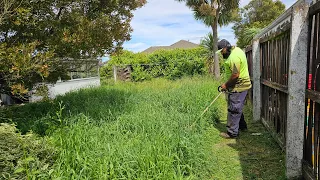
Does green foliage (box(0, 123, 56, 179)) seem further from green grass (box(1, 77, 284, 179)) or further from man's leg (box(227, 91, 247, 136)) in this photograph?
man's leg (box(227, 91, 247, 136))

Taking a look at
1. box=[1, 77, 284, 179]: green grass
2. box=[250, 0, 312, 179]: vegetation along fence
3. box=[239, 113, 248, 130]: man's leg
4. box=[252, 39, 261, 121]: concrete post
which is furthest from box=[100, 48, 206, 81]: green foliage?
box=[250, 0, 312, 179]: vegetation along fence

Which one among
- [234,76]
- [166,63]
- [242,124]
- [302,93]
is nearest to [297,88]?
[302,93]

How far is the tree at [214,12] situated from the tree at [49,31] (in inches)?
370

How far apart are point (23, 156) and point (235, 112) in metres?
3.34

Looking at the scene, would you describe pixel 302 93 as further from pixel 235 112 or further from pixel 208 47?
pixel 208 47

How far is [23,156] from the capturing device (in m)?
2.78

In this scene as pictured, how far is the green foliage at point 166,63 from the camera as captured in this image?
16.2 metres

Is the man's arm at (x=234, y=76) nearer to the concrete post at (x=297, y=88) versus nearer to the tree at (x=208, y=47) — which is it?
the concrete post at (x=297, y=88)

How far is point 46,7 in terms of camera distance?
400 cm

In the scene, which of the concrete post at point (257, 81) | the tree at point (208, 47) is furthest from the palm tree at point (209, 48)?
the concrete post at point (257, 81)

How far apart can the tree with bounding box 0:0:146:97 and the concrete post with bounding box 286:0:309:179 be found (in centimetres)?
292

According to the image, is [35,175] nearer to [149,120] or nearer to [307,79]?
[149,120]

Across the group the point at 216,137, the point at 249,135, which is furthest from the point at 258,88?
the point at 216,137

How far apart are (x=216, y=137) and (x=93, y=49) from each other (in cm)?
274
